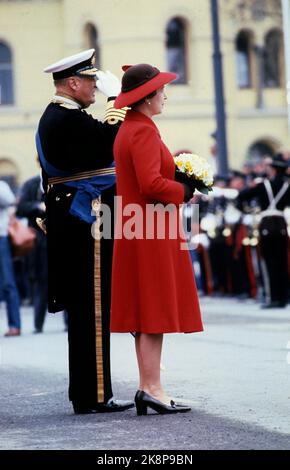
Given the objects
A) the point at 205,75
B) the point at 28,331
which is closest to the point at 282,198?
the point at 28,331

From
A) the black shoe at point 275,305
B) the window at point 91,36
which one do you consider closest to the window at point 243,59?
the window at point 91,36

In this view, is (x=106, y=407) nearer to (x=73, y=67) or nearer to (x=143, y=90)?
(x=143, y=90)

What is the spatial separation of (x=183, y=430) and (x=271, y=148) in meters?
46.3

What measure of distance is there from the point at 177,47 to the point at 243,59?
3349 millimetres

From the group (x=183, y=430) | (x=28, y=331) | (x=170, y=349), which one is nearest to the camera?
(x=183, y=430)

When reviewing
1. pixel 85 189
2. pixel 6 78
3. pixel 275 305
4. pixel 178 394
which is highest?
pixel 6 78

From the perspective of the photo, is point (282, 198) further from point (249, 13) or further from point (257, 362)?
point (249, 13)

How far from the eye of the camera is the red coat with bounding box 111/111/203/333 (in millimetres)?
8344

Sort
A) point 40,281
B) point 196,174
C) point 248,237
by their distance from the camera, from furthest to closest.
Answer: point 248,237 < point 40,281 < point 196,174

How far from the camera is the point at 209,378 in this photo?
1027cm

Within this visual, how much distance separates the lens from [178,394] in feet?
31.2

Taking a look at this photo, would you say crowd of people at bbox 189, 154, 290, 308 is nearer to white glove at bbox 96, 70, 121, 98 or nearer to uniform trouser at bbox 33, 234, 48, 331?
uniform trouser at bbox 33, 234, 48, 331

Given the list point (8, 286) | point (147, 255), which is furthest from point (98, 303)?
point (8, 286)

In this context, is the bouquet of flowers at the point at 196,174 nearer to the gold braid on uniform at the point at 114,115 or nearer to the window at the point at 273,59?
the gold braid on uniform at the point at 114,115
